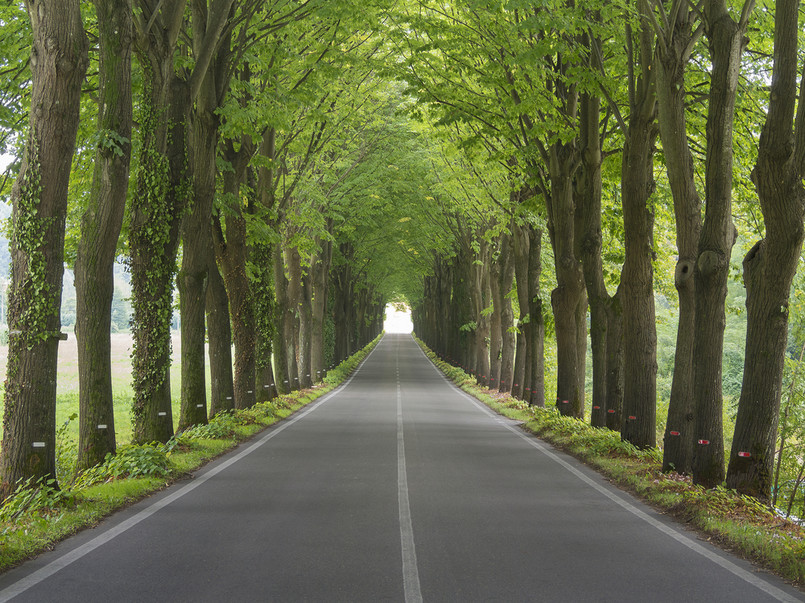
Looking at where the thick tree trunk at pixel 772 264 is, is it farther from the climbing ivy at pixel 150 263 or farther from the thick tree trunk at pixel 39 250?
the climbing ivy at pixel 150 263

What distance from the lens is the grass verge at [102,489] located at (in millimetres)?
7098

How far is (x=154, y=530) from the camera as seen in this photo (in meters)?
7.86

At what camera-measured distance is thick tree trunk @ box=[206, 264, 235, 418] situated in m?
18.3

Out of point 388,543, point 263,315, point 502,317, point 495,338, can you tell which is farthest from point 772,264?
point 495,338

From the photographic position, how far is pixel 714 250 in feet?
33.4

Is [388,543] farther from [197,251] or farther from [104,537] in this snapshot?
[197,251]

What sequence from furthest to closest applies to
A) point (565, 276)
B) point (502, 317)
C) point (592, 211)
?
1. point (502, 317)
2. point (565, 276)
3. point (592, 211)

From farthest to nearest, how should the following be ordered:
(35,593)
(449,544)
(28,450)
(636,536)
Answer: (28,450) → (636,536) → (449,544) → (35,593)

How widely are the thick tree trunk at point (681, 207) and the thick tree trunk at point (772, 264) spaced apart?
6.26ft

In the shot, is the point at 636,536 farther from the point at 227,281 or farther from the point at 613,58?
the point at 227,281

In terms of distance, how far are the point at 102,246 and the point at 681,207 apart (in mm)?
8323

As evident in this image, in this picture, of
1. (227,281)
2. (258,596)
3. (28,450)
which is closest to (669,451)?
(258,596)

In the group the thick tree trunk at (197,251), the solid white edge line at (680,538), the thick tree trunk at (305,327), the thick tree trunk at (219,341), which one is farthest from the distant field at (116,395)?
the solid white edge line at (680,538)

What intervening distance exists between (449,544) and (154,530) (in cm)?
293
